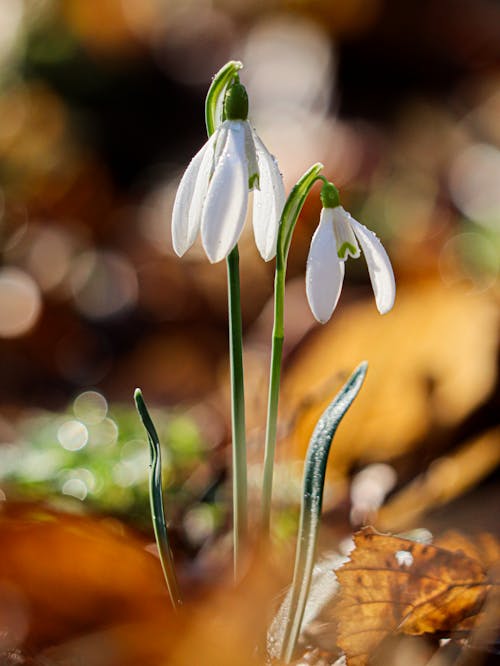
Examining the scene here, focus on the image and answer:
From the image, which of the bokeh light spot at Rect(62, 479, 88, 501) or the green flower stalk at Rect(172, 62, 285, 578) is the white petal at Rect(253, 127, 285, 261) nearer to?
the green flower stalk at Rect(172, 62, 285, 578)

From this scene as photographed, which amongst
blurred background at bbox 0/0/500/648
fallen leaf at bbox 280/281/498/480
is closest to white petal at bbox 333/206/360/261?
blurred background at bbox 0/0/500/648

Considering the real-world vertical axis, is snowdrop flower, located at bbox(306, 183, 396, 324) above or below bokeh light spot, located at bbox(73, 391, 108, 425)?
below

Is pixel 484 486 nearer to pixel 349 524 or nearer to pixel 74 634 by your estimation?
pixel 349 524

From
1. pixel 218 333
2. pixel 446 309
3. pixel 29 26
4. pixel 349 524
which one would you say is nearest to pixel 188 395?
pixel 218 333

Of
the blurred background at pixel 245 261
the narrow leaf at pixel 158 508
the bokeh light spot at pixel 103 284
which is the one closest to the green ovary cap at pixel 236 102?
the narrow leaf at pixel 158 508

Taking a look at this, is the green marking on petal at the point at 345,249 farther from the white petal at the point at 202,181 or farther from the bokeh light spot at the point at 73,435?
the bokeh light spot at the point at 73,435

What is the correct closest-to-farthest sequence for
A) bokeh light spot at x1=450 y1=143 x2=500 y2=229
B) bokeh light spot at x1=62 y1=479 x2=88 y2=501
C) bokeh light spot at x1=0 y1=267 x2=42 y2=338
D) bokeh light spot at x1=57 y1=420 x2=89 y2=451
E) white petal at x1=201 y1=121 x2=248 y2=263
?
1. white petal at x1=201 y1=121 x2=248 y2=263
2. bokeh light spot at x1=62 y1=479 x2=88 y2=501
3. bokeh light spot at x1=57 y1=420 x2=89 y2=451
4. bokeh light spot at x1=450 y1=143 x2=500 y2=229
5. bokeh light spot at x1=0 y1=267 x2=42 y2=338
